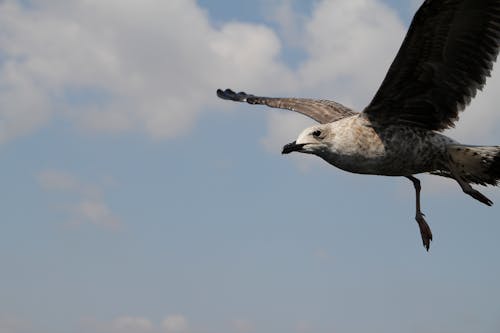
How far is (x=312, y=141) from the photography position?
1574 cm

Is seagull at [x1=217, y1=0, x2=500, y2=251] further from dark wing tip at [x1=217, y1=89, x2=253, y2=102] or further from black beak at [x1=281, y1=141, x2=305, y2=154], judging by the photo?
dark wing tip at [x1=217, y1=89, x2=253, y2=102]

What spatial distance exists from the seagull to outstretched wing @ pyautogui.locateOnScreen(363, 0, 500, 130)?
2 centimetres

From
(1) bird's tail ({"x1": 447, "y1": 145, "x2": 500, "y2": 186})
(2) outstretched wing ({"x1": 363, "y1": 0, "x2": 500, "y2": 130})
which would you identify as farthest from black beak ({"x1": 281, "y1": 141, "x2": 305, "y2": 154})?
(1) bird's tail ({"x1": 447, "y1": 145, "x2": 500, "y2": 186})

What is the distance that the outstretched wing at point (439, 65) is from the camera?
14656mm

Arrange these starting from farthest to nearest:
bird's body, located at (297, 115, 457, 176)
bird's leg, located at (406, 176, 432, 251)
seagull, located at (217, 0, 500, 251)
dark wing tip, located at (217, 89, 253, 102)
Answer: dark wing tip, located at (217, 89, 253, 102), bird's leg, located at (406, 176, 432, 251), bird's body, located at (297, 115, 457, 176), seagull, located at (217, 0, 500, 251)

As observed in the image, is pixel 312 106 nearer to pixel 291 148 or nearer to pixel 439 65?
pixel 291 148

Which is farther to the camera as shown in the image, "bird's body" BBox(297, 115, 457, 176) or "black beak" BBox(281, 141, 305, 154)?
"black beak" BBox(281, 141, 305, 154)

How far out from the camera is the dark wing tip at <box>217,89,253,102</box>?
22744 mm

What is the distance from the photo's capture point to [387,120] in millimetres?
16172

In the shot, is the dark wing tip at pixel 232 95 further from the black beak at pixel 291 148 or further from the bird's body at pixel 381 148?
the bird's body at pixel 381 148

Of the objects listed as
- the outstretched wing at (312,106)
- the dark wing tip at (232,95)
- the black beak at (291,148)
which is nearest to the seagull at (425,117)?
the black beak at (291,148)

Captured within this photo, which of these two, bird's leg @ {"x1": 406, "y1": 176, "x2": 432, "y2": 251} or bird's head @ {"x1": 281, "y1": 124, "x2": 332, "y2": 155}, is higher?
bird's head @ {"x1": 281, "y1": 124, "x2": 332, "y2": 155}

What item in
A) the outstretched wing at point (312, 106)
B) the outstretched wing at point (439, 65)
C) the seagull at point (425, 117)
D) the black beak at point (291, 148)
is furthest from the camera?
the outstretched wing at point (312, 106)

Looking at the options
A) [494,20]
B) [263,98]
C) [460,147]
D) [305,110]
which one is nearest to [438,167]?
[460,147]
